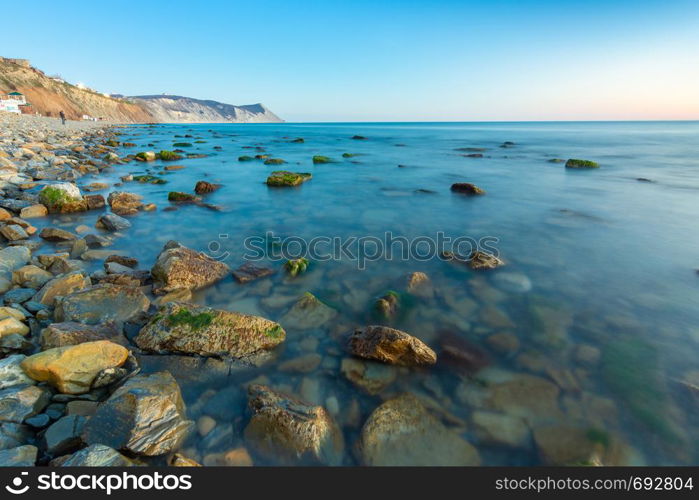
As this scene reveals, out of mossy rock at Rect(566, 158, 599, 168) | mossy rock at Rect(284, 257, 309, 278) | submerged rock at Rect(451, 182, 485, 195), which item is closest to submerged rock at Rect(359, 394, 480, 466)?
mossy rock at Rect(284, 257, 309, 278)

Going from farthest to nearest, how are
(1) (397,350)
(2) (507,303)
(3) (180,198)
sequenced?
(3) (180,198)
(2) (507,303)
(1) (397,350)

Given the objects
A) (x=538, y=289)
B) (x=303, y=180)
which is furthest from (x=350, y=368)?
(x=303, y=180)

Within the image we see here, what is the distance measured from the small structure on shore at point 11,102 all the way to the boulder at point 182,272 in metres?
69.4

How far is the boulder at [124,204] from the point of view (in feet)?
34.3

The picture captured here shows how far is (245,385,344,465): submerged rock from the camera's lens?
3078 millimetres

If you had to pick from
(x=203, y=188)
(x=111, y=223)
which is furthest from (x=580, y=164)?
(x=111, y=223)

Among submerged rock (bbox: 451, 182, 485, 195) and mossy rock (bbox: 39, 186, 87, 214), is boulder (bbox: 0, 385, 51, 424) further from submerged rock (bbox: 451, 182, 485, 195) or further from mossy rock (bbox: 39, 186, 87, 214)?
submerged rock (bbox: 451, 182, 485, 195)

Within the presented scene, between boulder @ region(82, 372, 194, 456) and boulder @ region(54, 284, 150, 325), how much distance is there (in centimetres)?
181

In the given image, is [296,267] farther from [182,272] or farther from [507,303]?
[507,303]

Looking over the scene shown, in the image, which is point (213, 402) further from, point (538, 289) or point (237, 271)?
point (538, 289)

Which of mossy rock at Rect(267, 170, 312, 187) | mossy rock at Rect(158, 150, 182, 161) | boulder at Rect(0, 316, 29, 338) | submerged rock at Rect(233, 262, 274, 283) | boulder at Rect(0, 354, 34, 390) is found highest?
mossy rock at Rect(158, 150, 182, 161)

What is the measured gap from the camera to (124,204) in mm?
10867

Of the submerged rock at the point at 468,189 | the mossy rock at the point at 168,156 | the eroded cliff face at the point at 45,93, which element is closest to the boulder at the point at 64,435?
the submerged rock at the point at 468,189

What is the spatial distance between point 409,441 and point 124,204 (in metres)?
11.7
